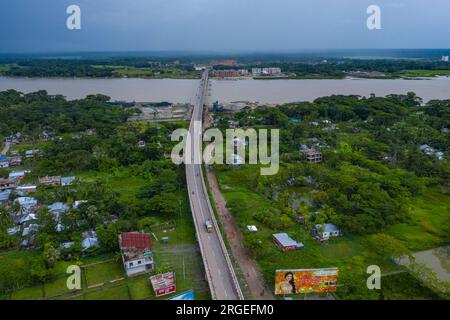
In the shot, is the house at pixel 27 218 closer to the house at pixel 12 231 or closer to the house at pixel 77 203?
the house at pixel 12 231

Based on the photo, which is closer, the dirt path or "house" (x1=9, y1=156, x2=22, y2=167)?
the dirt path

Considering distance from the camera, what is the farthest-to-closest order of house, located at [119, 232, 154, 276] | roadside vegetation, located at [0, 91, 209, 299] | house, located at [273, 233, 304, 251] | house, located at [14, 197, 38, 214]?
house, located at [14, 197, 38, 214]
house, located at [273, 233, 304, 251]
house, located at [119, 232, 154, 276]
roadside vegetation, located at [0, 91, 209, 299]

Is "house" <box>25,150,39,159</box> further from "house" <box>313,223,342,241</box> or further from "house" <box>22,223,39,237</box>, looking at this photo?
"house" <box>313,223,342,241</box>

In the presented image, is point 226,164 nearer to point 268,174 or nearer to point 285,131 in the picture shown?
point 268,174

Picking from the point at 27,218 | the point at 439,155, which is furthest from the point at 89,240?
the point at 439,155

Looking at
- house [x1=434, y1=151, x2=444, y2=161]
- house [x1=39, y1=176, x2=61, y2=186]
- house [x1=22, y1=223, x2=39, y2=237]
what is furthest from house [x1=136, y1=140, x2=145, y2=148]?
house [x1=434, y1=151, x2=444, y2=161]

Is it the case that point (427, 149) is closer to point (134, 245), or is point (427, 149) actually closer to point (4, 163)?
point (134, 245)

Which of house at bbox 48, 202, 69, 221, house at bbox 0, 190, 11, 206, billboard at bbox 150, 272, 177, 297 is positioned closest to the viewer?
billboard at bbox 150, 272, 177, 297
